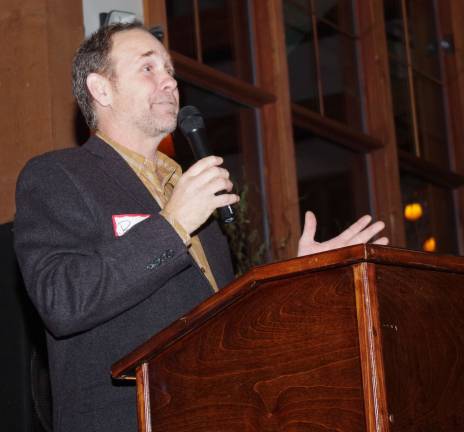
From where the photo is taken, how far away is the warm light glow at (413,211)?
581 cm

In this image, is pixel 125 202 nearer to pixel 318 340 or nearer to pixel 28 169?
pixel 28 169

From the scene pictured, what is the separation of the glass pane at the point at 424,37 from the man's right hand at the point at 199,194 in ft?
16.2

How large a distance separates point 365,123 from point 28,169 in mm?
3801

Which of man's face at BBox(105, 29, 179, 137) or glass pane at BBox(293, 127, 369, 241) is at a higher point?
glass pane at BBox(293, 127, 369, 241)

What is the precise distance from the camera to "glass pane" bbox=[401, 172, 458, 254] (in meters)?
5.83

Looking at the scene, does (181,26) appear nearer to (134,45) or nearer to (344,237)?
(134,45)

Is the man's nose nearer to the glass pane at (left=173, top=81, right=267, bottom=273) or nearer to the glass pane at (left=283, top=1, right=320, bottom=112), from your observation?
the glass pane at (left=173, top=81, right=267, bottom=273)

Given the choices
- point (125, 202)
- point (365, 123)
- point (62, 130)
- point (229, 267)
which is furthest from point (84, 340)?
point (365, 123)

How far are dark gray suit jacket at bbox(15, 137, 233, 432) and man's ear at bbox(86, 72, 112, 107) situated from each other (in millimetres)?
291

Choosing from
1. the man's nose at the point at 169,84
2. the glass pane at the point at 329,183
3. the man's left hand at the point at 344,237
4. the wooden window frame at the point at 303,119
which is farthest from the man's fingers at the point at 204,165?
the glass pane at the point at 329,183

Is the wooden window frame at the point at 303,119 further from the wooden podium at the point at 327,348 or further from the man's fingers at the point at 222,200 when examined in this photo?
the wooden podium at the point at 327,348

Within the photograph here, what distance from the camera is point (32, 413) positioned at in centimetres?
206

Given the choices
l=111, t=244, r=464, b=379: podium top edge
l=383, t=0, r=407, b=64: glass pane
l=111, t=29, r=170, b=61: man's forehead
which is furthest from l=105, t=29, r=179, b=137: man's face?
l=383, t=0, r=407, b=64: glass pane

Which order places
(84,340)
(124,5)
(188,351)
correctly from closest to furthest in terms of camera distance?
1. (188,351)
2. (84,340)
3. (124,5)
